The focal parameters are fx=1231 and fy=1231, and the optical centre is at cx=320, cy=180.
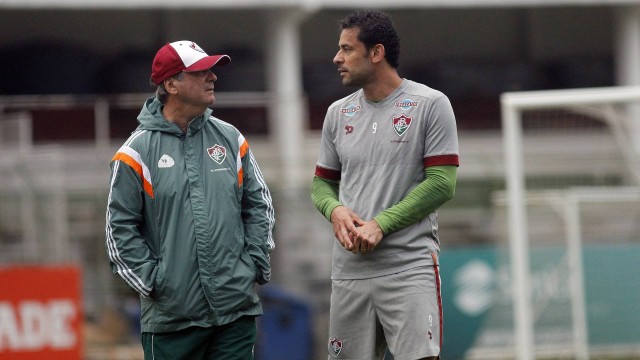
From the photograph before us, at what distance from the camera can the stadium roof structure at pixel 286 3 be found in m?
19.3

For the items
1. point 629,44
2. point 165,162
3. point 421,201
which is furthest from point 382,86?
point 629,44

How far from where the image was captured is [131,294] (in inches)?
522

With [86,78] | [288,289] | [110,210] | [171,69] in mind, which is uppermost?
[86,78]

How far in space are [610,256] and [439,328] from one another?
5170 mm

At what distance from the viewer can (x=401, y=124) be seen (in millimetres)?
5672

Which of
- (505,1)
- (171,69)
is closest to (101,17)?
(505,1)

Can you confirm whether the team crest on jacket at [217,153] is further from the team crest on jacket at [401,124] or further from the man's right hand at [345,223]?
the team crest on jacket at [401,124]

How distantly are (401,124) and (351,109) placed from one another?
0.29m

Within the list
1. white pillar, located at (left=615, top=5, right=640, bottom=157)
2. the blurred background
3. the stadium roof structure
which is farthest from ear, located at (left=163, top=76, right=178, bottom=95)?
white pillar, located at (left=615, top=5, right=640, bottom=157)

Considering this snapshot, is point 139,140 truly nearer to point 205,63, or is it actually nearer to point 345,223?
point 205,63

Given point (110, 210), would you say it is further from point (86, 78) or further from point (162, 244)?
point (86, 78)

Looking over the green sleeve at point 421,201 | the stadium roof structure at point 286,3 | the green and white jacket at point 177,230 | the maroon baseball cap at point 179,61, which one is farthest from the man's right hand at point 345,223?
the stadium roof structure at point 286,3

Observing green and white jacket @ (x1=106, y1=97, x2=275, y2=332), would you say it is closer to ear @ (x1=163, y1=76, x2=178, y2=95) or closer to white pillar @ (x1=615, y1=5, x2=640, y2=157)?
ear @ (x1=163, y1=76, x2=178, y2=95)

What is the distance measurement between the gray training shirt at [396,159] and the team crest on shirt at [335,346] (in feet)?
1.01
